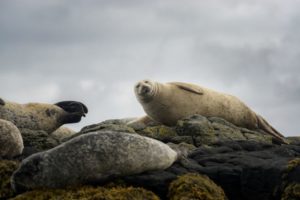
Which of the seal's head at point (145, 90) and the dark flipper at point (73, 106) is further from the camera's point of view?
the dark flipper at point (73, 106)

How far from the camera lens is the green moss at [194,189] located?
31.8ft

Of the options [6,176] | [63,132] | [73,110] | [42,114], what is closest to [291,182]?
[6,176]

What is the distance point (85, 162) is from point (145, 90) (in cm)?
830

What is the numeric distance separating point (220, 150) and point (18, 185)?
3.70 metres

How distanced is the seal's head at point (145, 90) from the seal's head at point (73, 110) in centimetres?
338

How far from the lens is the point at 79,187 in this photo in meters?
9.90

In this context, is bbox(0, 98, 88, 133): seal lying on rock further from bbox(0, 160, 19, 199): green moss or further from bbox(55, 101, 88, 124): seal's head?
bbox(0, 160, 19, 199): green moss

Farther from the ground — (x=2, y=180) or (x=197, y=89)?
(x=197, y=89)

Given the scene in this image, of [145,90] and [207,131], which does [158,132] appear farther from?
[145,90]

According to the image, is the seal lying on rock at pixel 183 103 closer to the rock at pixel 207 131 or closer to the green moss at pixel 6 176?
the rock at pixel 207 131

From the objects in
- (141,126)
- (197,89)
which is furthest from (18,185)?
→ (197,89)

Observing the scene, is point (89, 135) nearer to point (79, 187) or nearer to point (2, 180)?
point (79, 187)

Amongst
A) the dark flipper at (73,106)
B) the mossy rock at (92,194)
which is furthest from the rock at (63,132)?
the mossy rock at (92,194)

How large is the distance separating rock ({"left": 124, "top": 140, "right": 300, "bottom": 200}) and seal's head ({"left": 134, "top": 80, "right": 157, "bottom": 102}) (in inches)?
258
